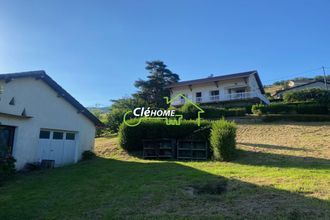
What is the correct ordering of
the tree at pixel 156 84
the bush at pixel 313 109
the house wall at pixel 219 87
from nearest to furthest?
the bush at pixel 313 109 → the house wall at pixel 219 87 → the tree at pixel 156 84

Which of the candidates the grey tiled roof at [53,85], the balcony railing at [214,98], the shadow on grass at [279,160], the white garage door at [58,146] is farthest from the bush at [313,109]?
the white garage door at [58,146]

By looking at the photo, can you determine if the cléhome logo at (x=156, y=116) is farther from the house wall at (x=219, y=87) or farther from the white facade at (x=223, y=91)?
the house wall at (x=219, y=87)

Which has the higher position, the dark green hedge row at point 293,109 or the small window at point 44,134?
the dark green hedge row at point 293,109

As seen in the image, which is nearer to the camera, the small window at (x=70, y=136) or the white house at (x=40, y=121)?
the white house at (x=40, y=121)

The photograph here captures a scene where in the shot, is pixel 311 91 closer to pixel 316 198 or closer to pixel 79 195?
pixel 316 198

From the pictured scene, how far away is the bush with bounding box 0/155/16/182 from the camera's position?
1169cm

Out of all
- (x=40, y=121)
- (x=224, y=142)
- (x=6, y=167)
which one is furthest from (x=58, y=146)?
(x=224, y=142)

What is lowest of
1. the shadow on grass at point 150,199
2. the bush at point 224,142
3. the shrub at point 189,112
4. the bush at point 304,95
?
the shadow on grass at point 150,199

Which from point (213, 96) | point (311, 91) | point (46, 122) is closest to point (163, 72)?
point (213, 96)

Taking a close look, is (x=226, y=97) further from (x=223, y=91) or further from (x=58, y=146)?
(x=58, y=146)

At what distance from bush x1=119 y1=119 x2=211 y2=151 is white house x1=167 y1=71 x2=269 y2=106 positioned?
21.0m

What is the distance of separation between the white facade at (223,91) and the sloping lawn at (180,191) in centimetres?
2302

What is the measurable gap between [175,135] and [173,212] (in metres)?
11.8

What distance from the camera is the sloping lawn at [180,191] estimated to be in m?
7.07
